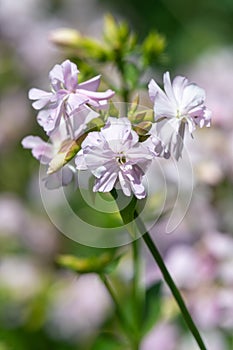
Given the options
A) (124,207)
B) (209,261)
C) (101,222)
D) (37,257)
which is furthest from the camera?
(37,257)

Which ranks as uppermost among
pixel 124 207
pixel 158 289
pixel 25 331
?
pixel 124 207

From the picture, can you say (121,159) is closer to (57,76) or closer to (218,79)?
(57,76)

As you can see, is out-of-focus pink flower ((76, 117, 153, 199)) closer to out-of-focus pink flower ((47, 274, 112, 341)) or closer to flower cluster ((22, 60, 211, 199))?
flower cluster ((22, 60, 211, 199))

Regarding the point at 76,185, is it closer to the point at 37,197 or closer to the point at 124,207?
the point at 124,207

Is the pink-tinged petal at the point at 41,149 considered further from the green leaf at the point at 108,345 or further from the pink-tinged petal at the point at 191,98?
the green leaf at the point at 108,345

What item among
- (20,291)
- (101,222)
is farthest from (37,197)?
(101,222)

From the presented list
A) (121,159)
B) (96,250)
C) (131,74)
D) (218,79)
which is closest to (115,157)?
(121,159)
